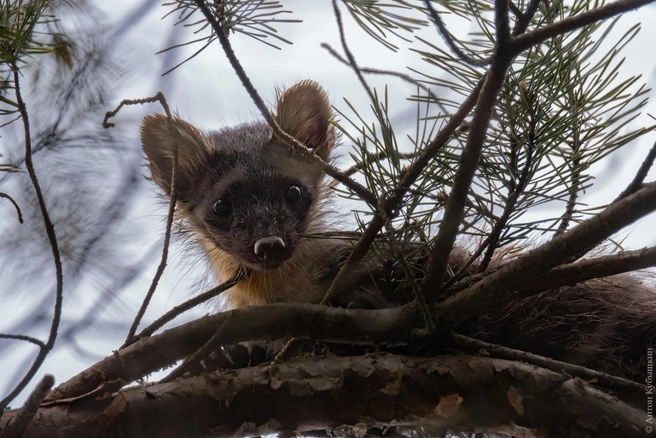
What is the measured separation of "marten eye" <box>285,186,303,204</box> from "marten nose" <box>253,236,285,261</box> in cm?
29

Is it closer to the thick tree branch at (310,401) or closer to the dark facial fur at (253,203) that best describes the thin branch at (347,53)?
the thick tree branch at (310,401)

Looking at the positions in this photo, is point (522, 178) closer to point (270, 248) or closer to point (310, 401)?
point (310, 401)

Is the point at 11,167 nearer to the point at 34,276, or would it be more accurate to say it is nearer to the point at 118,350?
the point at 34,276

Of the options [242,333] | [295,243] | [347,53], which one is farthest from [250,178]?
[347,53]

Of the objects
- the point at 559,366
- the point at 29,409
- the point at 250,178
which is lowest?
the point at 559,366

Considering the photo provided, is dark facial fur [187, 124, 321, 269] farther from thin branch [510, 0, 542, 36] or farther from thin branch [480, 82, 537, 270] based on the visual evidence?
thin branch [510, 0, 542, 36]

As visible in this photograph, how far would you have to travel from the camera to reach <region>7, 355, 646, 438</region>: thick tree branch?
5.12ft

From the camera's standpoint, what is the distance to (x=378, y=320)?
1672mm

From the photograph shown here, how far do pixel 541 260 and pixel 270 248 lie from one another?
3.64 ft

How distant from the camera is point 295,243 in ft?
7.95

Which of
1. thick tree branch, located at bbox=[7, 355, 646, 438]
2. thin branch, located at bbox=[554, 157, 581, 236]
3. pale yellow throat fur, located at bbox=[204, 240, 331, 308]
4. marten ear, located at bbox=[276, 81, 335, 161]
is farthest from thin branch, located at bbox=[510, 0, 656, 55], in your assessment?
marten ear, located at bbox=[276, 81, 335, 161]

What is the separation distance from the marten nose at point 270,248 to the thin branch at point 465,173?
2.66 ft

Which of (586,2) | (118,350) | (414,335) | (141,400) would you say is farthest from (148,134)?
(586,2)

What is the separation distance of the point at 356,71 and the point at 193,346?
32.3 inches
